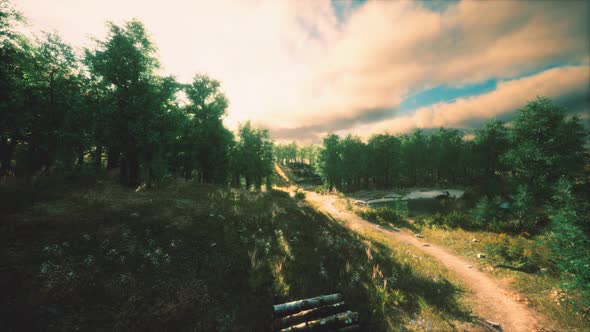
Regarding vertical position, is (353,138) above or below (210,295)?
above

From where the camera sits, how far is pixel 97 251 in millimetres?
6559

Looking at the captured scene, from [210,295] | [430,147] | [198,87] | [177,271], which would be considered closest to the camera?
[210,295]

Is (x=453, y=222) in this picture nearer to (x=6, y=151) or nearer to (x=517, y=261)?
(x=517, y=261)

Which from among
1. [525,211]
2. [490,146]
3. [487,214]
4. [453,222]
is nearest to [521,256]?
[525,211]

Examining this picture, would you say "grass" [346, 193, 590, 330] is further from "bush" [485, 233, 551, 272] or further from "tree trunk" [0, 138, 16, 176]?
"tree trunk" [0, 138, 16, 176]

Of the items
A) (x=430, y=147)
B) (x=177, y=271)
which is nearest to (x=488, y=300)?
(x=177, y=271)

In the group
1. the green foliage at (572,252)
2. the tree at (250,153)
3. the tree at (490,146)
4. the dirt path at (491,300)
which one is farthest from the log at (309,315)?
the tree at (490,146)

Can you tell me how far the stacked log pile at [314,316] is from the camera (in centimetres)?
565

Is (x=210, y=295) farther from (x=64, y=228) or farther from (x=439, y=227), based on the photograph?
(x=439, y=227)

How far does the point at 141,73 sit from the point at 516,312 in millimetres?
25381

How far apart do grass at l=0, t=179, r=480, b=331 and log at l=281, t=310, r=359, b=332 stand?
0.73m

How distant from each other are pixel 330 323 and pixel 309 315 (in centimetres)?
67

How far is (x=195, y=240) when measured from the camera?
8562mm

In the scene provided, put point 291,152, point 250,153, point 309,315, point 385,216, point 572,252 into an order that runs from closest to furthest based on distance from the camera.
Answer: point 309,315
point 572,252
point 385,216
point 250,153
point 291,152
